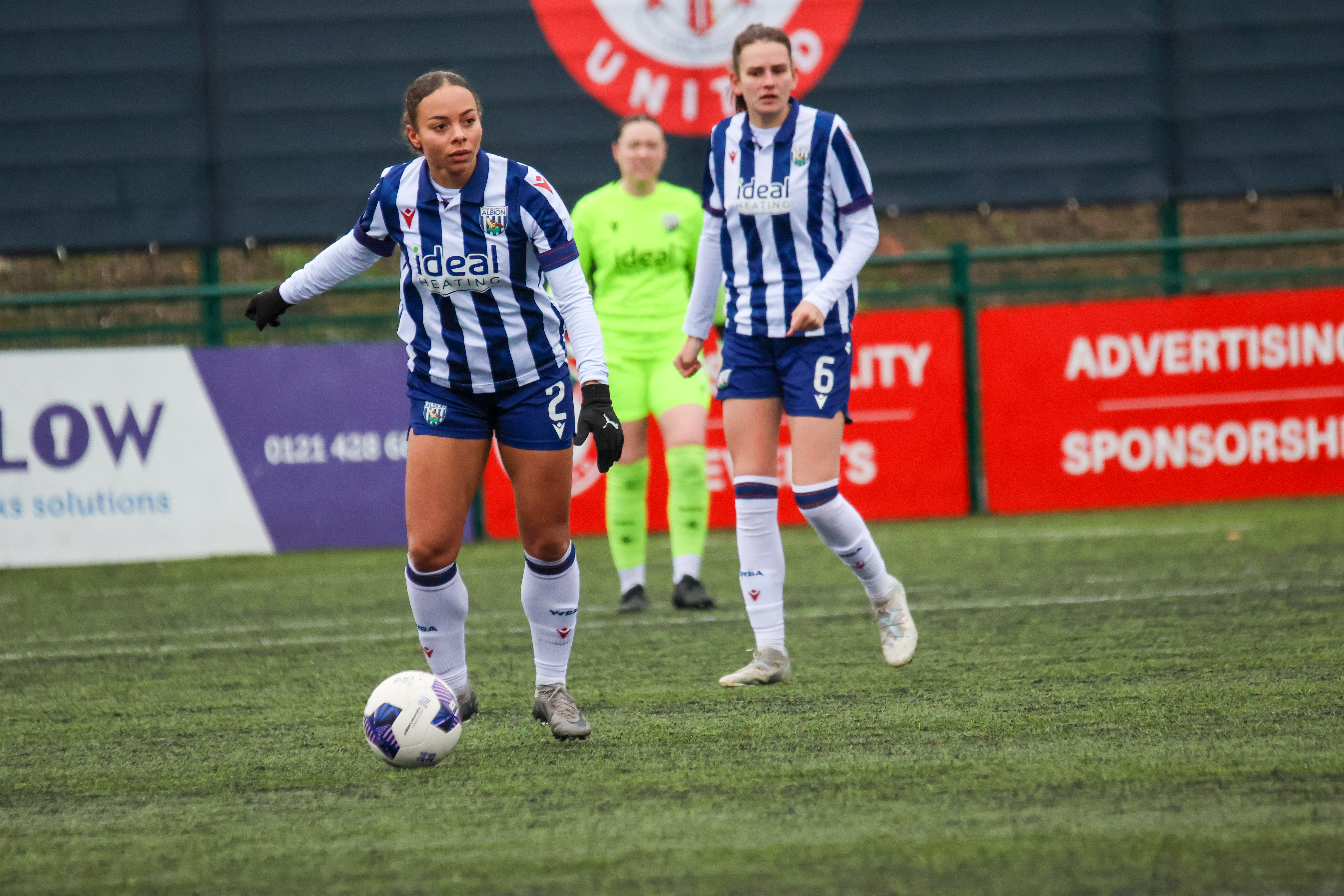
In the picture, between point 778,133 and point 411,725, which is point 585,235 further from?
point 411,725

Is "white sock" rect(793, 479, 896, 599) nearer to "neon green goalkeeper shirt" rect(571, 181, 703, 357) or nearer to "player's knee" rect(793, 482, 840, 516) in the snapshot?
"player's knee" rect(793, 482, 840, 516)

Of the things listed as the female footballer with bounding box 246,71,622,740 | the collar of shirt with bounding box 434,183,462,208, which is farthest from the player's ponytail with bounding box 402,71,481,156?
the collar of shirt with bounding box 434,183,462,208

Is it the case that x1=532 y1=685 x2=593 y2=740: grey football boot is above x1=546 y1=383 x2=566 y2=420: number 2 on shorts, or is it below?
below

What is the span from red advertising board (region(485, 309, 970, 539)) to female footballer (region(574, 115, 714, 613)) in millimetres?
2804

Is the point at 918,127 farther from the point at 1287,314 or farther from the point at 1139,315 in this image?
the point at 1287,314

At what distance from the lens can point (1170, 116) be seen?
11086 millimetres

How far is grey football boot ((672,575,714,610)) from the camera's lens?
22.4 ft

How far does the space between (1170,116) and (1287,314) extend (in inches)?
72.4

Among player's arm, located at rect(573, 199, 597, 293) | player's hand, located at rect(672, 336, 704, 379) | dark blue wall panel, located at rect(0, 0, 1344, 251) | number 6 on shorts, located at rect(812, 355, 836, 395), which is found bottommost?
number 6 on shorts, located at rect(812, 355, 836, 395)

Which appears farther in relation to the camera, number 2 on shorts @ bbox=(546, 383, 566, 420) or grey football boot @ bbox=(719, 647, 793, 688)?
grey football boot @ bbox=(719, 647, 793, 688)

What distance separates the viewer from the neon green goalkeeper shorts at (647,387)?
22.8ft

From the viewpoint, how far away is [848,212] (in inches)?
193

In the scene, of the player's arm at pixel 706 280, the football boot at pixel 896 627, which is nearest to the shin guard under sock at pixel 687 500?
the player's arm at pixel 706 280

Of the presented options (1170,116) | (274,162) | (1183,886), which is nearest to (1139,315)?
(1170,116)
